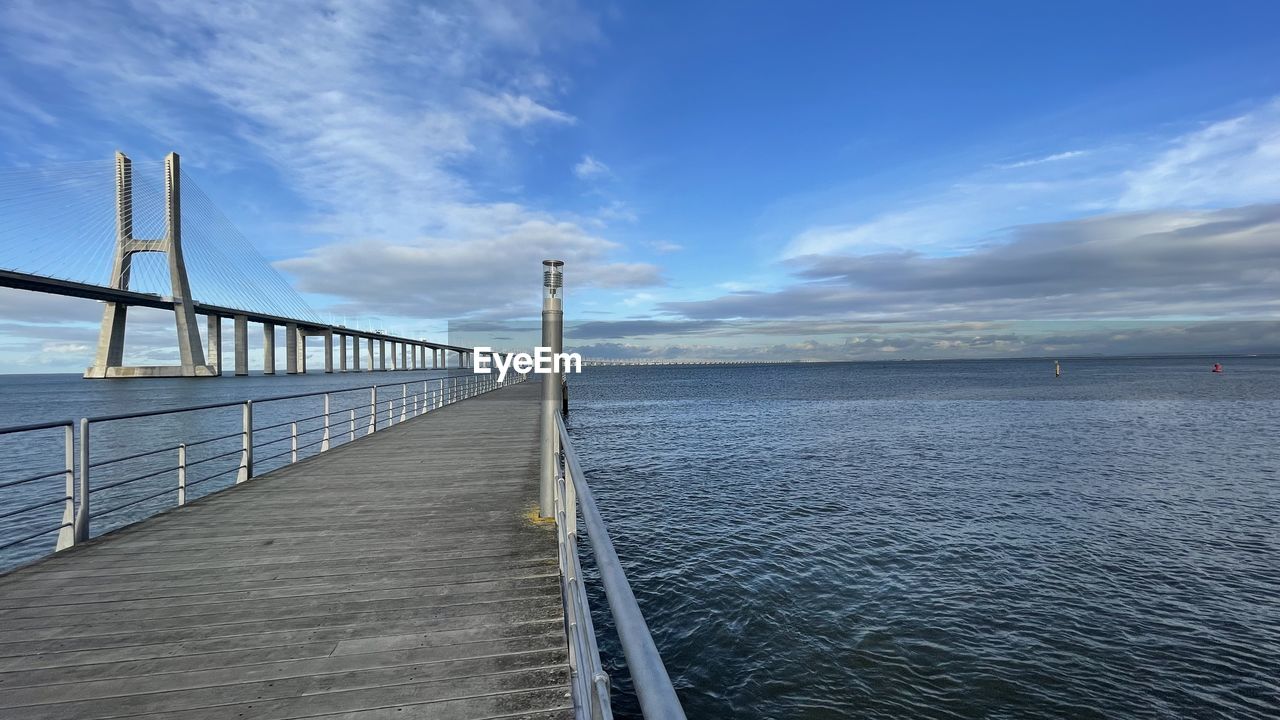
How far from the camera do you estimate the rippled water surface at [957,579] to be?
609cm

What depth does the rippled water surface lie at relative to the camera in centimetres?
609

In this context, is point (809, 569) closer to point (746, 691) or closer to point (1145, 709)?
point (746, 691)

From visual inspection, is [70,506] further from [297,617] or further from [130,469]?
[130,469]

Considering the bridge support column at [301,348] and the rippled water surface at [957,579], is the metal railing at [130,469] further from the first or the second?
the bridge support column at [301,348]

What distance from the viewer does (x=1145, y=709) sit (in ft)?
18.9

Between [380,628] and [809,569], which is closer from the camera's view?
[380,628]

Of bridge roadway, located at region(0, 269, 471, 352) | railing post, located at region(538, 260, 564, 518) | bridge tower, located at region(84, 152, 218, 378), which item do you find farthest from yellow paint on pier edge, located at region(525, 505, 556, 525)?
bridge tower, located at region(84, 152, 218, 378)

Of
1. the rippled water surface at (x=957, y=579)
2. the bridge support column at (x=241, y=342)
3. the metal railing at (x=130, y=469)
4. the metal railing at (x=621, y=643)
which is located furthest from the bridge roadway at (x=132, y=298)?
the metal railing at (x=621, y=643)

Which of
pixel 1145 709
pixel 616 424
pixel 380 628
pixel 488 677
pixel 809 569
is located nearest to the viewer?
pixel 488 677

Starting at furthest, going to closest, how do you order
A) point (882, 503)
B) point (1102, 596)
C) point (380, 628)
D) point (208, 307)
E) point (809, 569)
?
1. point (208, 307)
2. point (882, 503)
3. point (809, 569)
4. point (1102, 596)
5. point (380, 628)

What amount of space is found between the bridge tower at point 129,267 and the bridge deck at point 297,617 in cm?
7910

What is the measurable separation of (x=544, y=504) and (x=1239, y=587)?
9.77m

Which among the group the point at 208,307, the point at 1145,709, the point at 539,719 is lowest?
the point at 1145,709

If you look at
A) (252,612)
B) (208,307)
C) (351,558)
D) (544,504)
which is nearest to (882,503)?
(544,504)
